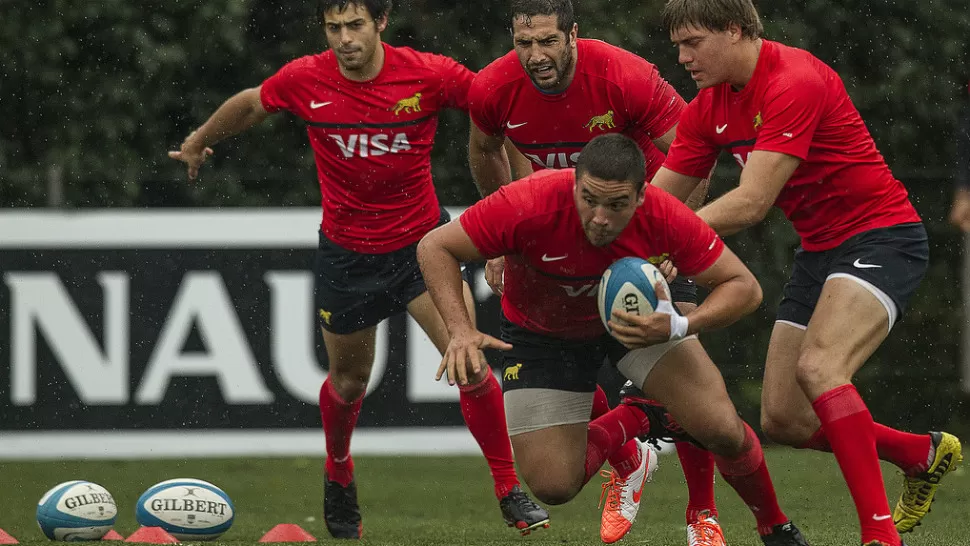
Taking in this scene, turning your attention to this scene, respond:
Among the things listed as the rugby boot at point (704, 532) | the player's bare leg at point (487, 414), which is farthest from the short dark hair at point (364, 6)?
the rugby boot at point (704, 532)

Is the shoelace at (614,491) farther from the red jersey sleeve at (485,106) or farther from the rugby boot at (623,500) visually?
the red jersey sleeve at (485,106)

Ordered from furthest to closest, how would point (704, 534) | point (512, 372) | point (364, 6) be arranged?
point (364, 6) < point (704, 534) < point (512, 372)

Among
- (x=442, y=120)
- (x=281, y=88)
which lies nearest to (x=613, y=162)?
(x=281, y=88)

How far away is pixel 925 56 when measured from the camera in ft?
39.0

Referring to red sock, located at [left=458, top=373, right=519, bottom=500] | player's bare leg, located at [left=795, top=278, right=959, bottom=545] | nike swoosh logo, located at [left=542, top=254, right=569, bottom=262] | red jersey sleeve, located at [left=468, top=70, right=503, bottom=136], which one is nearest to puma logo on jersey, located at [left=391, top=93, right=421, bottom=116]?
red jersey sleeve, located at [left=468, top=70, right=503, bottom=136]

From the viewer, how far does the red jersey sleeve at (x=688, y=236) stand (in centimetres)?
546

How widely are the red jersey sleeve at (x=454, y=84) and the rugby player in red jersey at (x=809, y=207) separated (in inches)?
55.8

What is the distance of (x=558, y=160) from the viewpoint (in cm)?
671

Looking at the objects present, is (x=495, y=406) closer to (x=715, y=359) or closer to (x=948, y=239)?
(x=715, y=359)

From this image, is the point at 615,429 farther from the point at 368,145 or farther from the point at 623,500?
the point at 368,145

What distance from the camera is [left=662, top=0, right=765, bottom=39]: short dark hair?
18.9ft

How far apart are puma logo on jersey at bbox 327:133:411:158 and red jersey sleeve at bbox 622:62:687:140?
49.1 inches

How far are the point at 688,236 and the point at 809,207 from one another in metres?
0.74

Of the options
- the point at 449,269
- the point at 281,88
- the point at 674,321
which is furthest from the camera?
the point at 281,88
